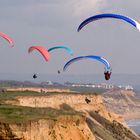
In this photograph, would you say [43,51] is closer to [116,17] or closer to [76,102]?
[116,17]

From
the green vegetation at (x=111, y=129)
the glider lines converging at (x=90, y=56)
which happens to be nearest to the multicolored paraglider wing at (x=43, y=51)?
the glider lines converging at (x=90, y=56)

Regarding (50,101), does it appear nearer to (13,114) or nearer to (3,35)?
(3,35)

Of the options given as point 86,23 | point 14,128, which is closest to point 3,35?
point 86,23

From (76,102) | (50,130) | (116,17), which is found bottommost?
(50,130)

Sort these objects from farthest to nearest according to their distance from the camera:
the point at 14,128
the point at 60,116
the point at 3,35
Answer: the point at 3,35
the point at 60,116
the point at 14,128

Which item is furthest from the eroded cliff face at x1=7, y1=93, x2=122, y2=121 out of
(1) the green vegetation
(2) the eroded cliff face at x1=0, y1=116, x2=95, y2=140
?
(2) the eroded cliff face at x1=0, y1=116, x2=95, y2=140

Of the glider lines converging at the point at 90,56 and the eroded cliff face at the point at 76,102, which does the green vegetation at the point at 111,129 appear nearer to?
the eroded cliff face at the point at 76,102

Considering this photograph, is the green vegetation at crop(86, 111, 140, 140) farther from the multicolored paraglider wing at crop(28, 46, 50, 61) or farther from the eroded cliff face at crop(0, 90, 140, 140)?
the multicolored paraglider wing at crop(28, 46, 50, 61)

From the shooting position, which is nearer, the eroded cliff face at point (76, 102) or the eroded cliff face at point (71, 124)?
the eroded cliff face at point (71, 124)

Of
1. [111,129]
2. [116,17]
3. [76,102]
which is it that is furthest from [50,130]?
[76,102]

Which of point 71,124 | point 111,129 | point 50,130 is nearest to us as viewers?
point 50,130

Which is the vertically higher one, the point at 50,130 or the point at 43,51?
the point at 43,51
